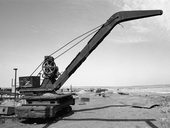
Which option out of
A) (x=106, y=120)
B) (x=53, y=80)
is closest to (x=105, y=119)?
(x=106, y=120)

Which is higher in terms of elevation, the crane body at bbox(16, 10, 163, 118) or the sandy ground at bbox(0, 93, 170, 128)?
the crane body at bbox(16, 10, 163, 118)

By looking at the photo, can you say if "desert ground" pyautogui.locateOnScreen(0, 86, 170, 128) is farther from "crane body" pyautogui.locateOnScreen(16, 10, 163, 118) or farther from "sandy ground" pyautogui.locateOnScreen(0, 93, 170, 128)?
"crane body" pyautogui.locateOnScreen(16, 10, 163, 118)

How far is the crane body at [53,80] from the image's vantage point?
350 inches

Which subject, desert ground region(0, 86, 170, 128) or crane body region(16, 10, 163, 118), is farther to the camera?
crane body region(16, 10, 163, 118)

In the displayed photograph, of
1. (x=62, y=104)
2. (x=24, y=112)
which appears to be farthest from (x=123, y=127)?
(x=24, y=112)

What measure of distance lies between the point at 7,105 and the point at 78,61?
19.6ft

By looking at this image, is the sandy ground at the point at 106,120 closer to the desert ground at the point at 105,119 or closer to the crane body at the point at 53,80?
the desert ground at the point at 105,119

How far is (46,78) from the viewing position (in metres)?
10.3

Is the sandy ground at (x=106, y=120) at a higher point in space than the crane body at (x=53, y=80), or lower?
lower

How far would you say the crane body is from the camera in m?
8.90

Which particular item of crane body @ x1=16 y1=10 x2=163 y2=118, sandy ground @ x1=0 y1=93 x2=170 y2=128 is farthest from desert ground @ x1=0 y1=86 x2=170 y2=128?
crane body @ x1=16 y1=10 x2=163 y2=118

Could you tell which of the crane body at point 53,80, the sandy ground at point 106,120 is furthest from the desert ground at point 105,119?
the crane body at point 53,80

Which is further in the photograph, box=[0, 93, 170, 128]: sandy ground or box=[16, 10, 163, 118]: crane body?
box=[16, 10, 163, 118]: crane body

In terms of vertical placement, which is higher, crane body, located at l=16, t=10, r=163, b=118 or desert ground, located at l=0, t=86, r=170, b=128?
crane body, located at l=16, t=10, r=163, b=118
